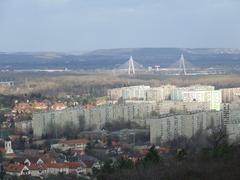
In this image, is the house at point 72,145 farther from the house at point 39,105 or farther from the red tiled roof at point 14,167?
the house at point 39,105

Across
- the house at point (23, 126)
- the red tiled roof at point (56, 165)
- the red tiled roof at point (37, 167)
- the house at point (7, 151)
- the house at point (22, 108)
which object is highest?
the house at point (22, 108)

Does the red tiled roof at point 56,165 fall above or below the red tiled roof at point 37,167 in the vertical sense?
above

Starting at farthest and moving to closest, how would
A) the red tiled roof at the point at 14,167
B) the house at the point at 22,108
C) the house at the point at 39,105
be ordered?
the house at the point at 39,105, the house at the point at 22,108, the red tiled roof at the point at 14,167

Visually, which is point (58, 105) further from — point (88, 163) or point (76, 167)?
point (76, 167)

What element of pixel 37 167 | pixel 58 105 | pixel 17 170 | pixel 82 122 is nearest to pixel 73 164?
pixel 37 167

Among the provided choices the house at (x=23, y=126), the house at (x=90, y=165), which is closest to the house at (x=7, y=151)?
the house at (x=90, y=165)

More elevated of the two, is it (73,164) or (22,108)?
(22,108)

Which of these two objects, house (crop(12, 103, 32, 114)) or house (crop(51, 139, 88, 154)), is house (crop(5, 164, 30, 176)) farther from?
house (crop(12, 103, 32, 114))

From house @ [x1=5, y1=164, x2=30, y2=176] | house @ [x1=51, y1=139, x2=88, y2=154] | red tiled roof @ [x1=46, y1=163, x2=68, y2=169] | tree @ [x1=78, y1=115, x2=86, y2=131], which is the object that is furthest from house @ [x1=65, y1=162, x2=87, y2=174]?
tree @ [x1=78, y1=115, x2=86, y2=131]

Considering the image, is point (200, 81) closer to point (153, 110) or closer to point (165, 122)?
point (153, 110)
